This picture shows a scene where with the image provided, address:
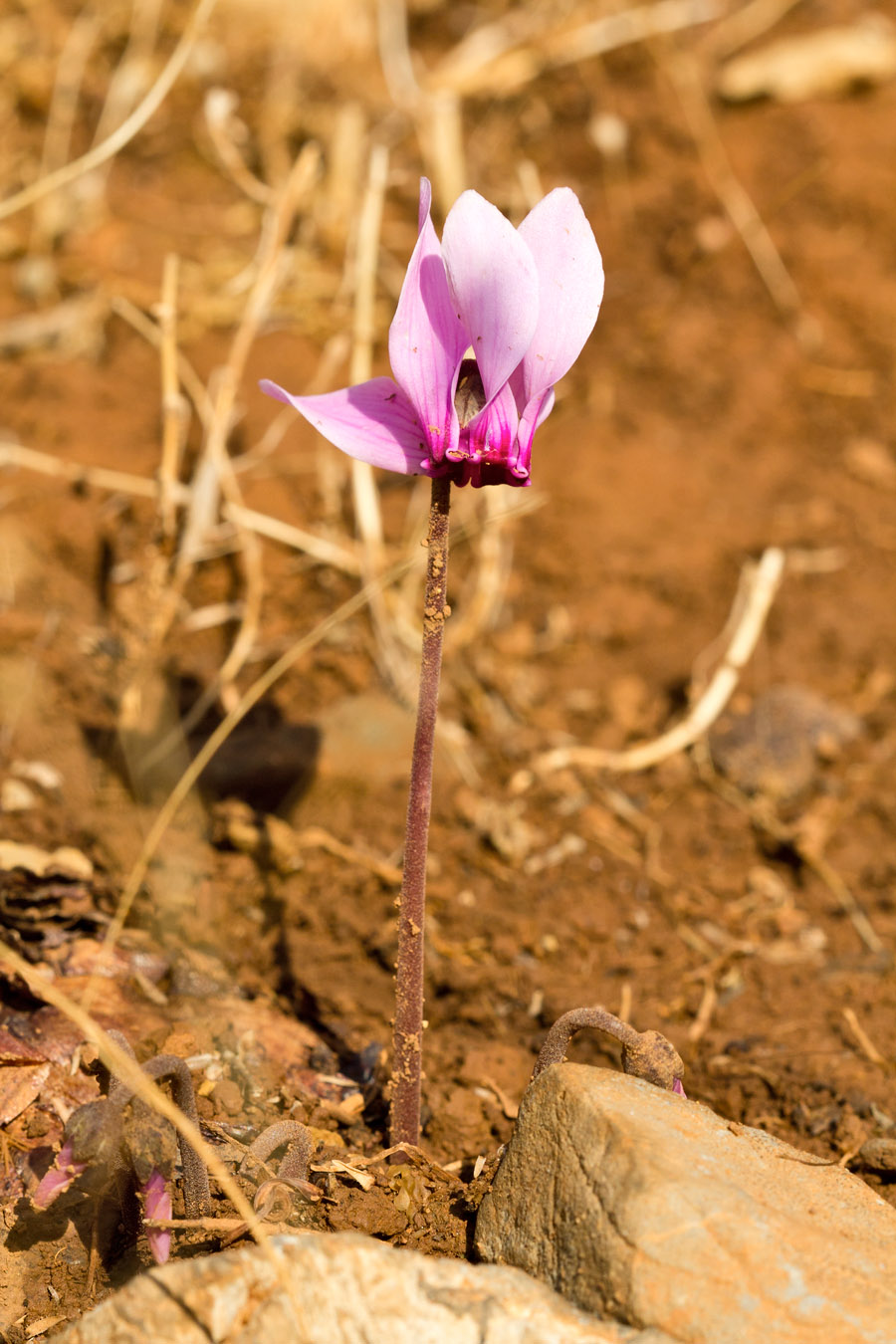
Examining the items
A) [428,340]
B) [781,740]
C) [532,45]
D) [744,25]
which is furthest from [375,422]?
[744,25]

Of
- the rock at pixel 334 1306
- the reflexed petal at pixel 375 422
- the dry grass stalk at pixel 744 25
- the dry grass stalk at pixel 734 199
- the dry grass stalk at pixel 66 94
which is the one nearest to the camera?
the rock at pixel 334 1306

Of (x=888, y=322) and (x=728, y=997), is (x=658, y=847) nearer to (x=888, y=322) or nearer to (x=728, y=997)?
(x=728, y=997)

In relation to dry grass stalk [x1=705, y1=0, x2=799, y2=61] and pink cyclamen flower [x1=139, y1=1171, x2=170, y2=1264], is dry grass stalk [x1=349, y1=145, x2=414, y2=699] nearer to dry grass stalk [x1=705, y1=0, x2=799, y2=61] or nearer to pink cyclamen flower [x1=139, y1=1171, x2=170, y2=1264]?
pink cyclamen flower [x1=139, y1=1171, x2=170, y2=1264]

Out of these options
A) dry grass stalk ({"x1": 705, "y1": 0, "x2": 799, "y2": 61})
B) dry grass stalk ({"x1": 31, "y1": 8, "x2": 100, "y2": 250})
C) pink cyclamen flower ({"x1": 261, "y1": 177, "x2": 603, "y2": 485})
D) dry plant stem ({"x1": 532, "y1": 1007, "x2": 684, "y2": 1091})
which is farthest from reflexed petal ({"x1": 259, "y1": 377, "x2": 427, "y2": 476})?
dry grass stalk ({"x1": 705, "y1": 0, "x2": 799, "y2": 61})

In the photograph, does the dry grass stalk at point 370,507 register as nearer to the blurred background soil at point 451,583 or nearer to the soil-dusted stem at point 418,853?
the blurred background soil at point 451,583

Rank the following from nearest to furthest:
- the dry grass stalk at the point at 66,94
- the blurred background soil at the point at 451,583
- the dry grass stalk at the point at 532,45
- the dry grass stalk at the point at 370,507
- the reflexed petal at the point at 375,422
→ the reflexed petal at the point at 375,422 → the blurred background soil at the point at 451,583 → the dry grass stalk at the point at 370,507 → the dry grass stalk at the point at 66,94 → the dry grass stalk at the point at 532,45

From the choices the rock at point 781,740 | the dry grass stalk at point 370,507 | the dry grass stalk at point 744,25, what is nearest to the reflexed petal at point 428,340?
the dry grass stalk at point 370,507

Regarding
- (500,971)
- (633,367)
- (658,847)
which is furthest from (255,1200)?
(633,367)
